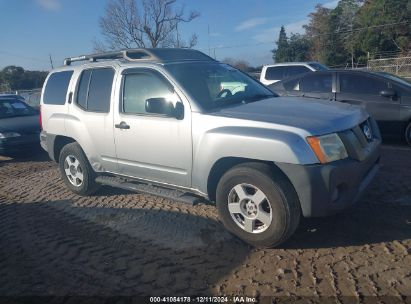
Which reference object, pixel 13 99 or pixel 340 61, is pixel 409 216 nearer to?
pixel 13 99

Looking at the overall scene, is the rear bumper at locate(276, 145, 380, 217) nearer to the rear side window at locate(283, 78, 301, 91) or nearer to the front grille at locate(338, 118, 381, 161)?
the front grille at locate(338, 118, 381, 161)

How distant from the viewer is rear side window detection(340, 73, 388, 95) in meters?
7.42

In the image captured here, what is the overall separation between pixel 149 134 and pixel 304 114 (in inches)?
70.0

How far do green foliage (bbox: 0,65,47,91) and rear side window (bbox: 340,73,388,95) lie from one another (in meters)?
39.1

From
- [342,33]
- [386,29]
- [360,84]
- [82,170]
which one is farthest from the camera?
[342,33]

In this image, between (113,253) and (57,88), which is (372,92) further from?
(113,253)

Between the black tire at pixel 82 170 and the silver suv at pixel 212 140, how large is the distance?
0.01 m

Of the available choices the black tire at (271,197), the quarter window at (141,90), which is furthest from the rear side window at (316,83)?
the black tire at (271,197)

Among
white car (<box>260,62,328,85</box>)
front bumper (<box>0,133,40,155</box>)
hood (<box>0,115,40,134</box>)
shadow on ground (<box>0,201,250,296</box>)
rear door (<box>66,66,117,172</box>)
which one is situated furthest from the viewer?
white car (<box>260,62,328,85</box>)

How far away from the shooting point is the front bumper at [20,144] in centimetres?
872

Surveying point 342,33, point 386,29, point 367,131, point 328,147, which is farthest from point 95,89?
point 342,33

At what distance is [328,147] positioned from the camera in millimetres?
3355

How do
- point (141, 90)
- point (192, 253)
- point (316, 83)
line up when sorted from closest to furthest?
point (192, 253), point (141, 90), point (316, 83)

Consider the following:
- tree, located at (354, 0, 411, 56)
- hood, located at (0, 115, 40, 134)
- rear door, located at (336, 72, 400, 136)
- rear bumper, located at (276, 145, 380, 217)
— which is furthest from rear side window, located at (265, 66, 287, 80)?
tree, located at (354, 0, 411, 56)
